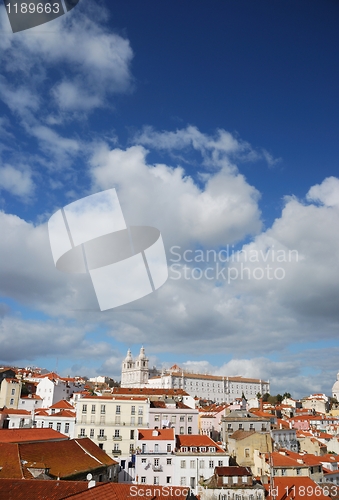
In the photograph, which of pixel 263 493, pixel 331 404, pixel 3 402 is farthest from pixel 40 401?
pixel 331 404

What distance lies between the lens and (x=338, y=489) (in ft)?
96.2

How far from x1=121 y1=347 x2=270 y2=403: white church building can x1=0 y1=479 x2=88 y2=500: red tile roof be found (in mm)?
101707

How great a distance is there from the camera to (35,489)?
1469cm

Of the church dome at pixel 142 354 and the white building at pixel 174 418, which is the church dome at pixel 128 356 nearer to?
the church dome at pixel 142 354

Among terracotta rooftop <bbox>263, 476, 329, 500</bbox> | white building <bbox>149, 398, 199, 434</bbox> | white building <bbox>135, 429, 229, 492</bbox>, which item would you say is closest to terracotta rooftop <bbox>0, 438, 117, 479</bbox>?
white building <bbox>135, 429, 229, 492</bbox>

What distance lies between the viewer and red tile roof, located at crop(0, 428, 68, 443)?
25663 millimetres

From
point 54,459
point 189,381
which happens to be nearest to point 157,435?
point 54,459

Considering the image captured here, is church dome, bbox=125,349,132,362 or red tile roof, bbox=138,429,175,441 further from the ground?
church dome, bbox=125,349,132,362

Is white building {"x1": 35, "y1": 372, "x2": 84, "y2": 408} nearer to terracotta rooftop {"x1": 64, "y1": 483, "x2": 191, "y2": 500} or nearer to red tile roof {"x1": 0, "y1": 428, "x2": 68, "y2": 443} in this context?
red tile roof {"x1": 0, "y1": 428, "x2": 68, "y2": 443}

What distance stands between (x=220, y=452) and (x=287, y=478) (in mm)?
6526

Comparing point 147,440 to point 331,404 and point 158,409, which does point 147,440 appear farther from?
point 331,404

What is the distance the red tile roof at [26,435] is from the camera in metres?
25.7

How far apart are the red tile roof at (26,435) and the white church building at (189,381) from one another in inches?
3409

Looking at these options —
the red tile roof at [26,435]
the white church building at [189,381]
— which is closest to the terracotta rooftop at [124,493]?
the red tile roof at [26,435]
